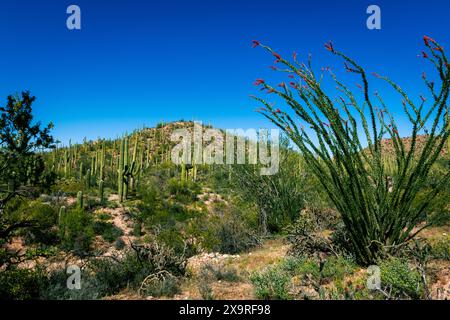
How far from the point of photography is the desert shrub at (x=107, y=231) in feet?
37.9

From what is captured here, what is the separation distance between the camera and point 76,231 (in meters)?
11.2

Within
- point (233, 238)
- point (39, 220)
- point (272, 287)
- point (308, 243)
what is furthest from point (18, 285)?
point (39, 220)

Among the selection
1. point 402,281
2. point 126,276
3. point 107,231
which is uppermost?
point 402,281

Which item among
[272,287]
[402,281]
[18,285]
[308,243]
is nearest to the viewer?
[402,281]

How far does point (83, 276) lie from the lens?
17.3 ft

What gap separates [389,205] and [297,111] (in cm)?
188

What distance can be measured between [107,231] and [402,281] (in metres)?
10.6

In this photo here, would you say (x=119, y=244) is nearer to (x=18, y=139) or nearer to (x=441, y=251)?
(x=18, y=139)

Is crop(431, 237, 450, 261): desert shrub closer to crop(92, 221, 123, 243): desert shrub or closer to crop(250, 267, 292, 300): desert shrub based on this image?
crop(250, 267, 292, 300): desert shrub
